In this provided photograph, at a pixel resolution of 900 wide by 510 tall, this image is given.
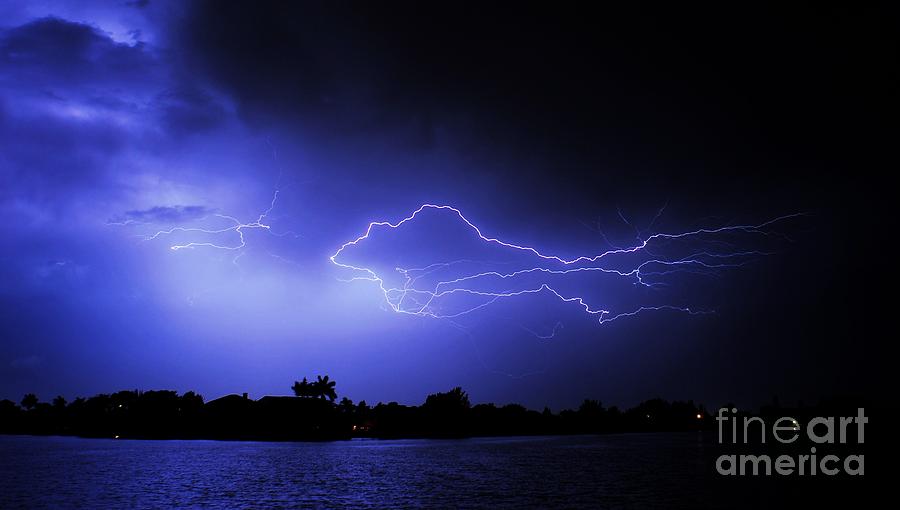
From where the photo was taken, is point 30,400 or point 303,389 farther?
point 30,400

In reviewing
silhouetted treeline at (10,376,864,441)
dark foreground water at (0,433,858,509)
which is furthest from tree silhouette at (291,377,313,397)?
dark foreground water at (0,433,858,509)

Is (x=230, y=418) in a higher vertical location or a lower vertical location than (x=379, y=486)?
lower

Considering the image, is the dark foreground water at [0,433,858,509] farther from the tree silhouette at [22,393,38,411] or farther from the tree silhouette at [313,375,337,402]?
the tree silhouette at [22,393,38,411]

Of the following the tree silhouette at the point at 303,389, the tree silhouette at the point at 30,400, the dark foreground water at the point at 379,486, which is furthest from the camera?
the tree silhouette at the point at 30,400

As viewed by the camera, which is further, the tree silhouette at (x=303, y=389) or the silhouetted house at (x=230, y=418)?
the tree silhouette at (x=303, y=389)

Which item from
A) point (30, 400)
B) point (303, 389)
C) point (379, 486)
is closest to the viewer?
point (379, 486)

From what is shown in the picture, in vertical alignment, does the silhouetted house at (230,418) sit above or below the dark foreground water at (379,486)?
below

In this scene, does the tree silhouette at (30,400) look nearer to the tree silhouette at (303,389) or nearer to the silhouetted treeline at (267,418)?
the silhouetted treeline at (267,418)

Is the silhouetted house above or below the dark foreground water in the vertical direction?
below

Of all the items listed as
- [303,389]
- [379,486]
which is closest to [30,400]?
[303,389]

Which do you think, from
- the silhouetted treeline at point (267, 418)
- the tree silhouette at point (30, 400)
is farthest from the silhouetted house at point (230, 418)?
the tree silhouette at point (30, 400)

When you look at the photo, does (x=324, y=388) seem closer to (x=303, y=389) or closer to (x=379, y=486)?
(x=303, y=389)

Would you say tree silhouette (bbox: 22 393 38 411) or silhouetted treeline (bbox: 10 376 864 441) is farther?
tree silhouette (bbox: 22 393 38 411)

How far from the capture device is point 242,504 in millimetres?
24672
